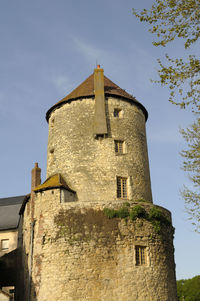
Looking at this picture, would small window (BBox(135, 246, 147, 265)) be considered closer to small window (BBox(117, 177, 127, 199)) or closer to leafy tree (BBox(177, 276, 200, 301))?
small window (BBox(117, 177, 127, 199))

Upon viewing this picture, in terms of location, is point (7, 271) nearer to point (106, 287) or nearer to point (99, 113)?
point (106, 287)

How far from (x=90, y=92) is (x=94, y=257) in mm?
10953

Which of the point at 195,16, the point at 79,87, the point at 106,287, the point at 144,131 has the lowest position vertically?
the point at 106,287

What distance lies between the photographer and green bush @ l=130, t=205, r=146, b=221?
19.9 metres

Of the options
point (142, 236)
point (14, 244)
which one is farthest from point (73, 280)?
point (14, 244)

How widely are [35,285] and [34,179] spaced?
6.84 m

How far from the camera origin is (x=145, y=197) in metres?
23.2

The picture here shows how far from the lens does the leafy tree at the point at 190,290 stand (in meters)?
49.8

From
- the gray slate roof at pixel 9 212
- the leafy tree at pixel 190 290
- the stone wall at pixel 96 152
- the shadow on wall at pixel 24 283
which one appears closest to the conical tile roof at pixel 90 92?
the stone wall at pixel 96 152

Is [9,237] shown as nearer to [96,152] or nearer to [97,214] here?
[96,152]

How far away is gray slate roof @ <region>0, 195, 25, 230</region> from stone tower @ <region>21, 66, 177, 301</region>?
11872mm

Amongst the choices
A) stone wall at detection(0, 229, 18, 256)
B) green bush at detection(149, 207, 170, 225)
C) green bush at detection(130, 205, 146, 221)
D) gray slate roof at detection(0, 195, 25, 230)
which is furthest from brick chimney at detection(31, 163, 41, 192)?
stone wall at detection(0, 229, 18, 256)

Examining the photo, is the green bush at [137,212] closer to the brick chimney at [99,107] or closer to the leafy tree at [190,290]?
the brick chimney at [99,107]

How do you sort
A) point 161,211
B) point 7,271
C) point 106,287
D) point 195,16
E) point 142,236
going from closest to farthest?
point 195,16 < point 106,287 < point 142,236 < point 161,211 < point 7,271
